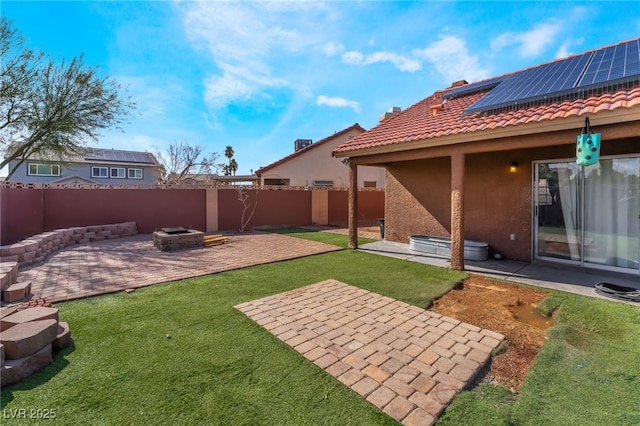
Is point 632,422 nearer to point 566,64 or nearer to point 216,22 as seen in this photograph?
point 566,64

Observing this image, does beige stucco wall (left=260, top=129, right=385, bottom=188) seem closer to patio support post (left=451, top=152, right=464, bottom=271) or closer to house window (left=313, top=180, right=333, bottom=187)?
house window (left=313, top=180, right=333, bottom=187)

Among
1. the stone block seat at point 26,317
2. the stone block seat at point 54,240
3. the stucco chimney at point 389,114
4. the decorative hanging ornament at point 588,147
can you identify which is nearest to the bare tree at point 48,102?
the stone block seat at point 54,240

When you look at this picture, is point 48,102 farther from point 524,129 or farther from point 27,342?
point 524,129

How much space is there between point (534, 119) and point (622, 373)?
4.23 m

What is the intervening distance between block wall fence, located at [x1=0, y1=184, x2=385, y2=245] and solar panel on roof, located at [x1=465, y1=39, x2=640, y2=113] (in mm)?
10524

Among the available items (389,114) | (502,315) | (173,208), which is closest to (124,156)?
(173,208)

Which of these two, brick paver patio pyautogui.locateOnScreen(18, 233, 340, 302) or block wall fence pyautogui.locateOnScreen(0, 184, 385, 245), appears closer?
brick paver patio pyautogui.locateOnScreen(18, 233, 340, 302)

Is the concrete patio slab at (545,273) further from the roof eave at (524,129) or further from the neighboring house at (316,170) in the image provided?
the neighboring house at (316,170)

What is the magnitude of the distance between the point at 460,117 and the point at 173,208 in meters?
12.0

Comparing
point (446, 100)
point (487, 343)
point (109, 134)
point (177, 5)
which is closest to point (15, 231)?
point (109, 134)

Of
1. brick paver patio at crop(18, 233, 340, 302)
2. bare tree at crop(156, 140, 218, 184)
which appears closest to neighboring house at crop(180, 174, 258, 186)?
bare tree at crop(156, 140, 218, 184)

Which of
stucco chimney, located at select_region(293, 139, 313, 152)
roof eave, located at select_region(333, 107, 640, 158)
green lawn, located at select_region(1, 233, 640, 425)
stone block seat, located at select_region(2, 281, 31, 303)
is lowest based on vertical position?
green lawn, located at select_region(1, 233, 640, 425)

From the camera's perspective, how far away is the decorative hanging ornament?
14.9 feet

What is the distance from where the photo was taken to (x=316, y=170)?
2173cm
